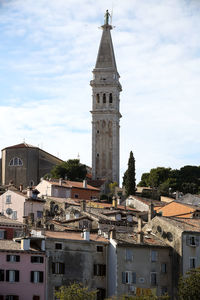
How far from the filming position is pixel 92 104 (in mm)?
161000

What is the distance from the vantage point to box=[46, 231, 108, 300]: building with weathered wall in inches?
2571

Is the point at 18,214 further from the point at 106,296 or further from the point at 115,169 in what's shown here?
the point at 115,169

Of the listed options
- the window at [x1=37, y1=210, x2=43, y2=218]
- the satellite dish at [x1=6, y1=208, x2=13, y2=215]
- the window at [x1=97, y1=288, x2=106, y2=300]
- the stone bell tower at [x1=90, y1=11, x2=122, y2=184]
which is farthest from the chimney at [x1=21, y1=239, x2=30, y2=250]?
the stone bell tower at [x1=90, y1=11, x2=122, y2=184]

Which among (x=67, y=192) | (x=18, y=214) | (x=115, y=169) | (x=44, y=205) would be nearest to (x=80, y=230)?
(x=18, y=214)

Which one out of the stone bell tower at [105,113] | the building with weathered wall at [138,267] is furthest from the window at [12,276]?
the stone bell tower at [105,113]

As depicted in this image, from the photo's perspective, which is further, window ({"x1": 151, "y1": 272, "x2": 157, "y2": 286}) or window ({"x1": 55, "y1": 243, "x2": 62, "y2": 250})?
window ({"x1": 151, "y1": 272, "x2": 157, "y2": 286})

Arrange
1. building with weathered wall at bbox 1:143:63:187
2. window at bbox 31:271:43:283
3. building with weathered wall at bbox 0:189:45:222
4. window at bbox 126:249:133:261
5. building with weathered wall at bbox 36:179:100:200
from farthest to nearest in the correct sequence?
building with weathered wall at bbox 1:143:63:187
building with weathered wall at bbox 36:179:100:200
building with weathered wall at bbox 0:189:45:222
window at bbox 126:249:133:261
window at bbox 31:271:43:283

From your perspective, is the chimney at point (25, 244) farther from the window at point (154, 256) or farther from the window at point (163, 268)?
the window at point (163, 268)

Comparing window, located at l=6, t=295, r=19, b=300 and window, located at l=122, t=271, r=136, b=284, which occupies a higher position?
window, located at l=122, t=271, r=136, b=284

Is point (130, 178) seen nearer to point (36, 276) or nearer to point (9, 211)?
→ point (9, 211)

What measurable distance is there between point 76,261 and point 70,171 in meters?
72.6

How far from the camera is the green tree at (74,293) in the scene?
60.6 m

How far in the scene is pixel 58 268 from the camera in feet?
215

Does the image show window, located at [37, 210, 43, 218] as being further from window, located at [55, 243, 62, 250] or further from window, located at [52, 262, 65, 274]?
window, located at [52, 262, 65, 274]
